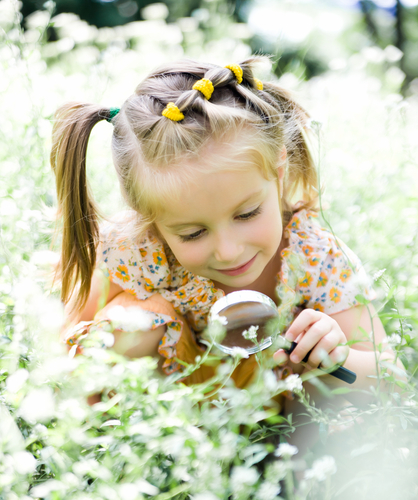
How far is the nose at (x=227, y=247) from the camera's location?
1.13 metres

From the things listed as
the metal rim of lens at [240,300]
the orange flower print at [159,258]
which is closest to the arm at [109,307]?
the orange flower print at [159,258]

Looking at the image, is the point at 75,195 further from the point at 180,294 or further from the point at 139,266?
the point at 180,294

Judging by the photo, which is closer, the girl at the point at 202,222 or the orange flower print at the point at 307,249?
the girl at the point at 202,222

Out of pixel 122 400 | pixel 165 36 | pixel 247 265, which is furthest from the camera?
pixel 165 36

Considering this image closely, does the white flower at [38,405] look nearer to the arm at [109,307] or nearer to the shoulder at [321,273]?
the arm at [109,307]

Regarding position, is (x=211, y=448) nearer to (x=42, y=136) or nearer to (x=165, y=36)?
(x=42, y=136)

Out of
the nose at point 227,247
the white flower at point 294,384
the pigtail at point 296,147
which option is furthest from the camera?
the pigtail at point 296,147

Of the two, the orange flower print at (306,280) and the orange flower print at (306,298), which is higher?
the orange flower print at (306,280)

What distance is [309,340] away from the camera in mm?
1042

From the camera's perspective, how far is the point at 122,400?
0.80 m

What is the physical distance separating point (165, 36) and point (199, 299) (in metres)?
2.22

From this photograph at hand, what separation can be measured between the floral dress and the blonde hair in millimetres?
93

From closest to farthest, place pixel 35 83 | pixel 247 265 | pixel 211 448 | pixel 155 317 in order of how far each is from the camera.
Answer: pixel 211 448
pixel 247 265
pixel 155 317
pixel 35 83

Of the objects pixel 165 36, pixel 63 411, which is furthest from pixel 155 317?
pixel 165 36
